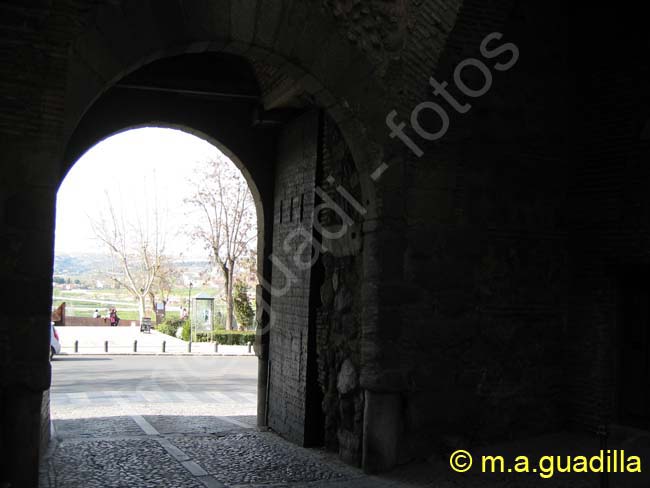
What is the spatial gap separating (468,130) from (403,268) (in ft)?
4.41

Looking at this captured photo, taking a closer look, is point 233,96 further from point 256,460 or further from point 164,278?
point 164,278

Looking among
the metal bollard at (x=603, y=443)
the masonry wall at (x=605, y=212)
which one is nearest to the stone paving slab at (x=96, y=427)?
the masonry wall at (x=605, y=212)

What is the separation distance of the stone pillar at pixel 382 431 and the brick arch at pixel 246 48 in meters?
1.53

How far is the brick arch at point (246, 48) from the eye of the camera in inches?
198

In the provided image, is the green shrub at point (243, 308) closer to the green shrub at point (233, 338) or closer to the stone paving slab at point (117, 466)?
the green shrub at point (233, 338)

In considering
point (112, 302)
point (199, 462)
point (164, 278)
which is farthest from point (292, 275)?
point (112, 302)

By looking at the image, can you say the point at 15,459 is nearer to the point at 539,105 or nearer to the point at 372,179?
the point at 372,179

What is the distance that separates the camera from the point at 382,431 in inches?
237

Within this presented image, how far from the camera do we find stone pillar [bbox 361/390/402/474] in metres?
6.00

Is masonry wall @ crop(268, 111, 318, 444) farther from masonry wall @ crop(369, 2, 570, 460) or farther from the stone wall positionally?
masonry wall @ crop(369, 2, 570, 460)

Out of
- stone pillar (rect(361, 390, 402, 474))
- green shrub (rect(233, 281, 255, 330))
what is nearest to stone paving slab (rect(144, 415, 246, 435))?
stone pillar (rect(361, 390, 402, 474))

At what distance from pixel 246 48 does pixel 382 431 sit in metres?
3.24

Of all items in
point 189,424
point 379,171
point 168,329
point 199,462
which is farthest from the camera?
point 168,329

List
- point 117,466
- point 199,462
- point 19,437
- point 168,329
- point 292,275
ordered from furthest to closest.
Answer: point 168,329, point 292,275, point 199,462, point 117,466, point 19,437
